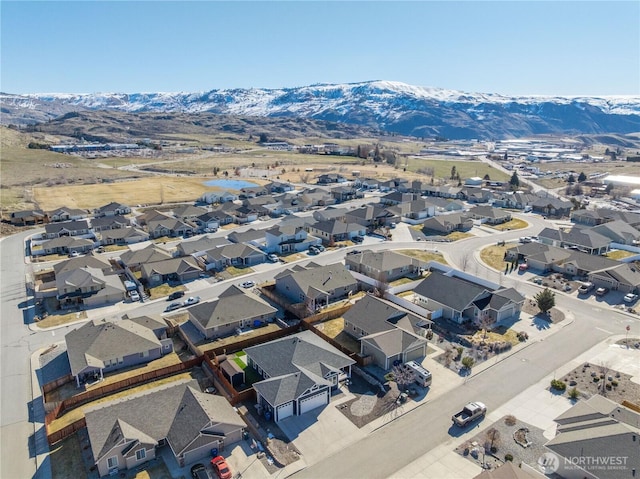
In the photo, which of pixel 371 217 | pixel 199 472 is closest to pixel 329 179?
pixel 371 217

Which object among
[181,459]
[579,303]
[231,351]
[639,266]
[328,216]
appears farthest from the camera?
[328,216]

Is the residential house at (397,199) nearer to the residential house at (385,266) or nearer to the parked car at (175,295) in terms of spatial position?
the residential house at (385,266)

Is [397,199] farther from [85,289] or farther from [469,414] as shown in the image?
[469,414]

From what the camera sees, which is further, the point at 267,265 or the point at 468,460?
the point at 267,265

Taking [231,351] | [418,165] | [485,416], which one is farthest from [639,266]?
[418,165]

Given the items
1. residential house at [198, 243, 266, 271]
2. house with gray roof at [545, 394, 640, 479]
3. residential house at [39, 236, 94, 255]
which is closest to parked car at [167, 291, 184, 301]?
residential house at [198, 243, 266, 271]

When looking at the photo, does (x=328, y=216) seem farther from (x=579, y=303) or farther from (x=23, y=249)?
(x=23, y=249)
